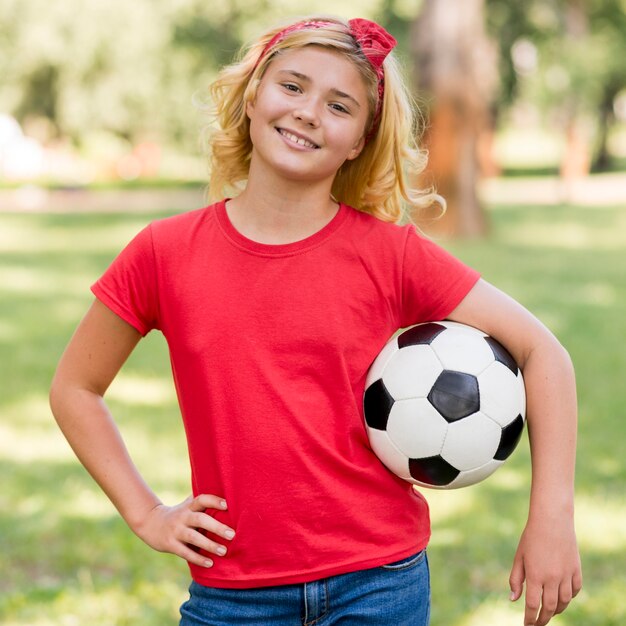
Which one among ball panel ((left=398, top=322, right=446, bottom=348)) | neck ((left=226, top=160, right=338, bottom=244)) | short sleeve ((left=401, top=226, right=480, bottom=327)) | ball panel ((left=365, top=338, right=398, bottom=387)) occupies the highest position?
neck ((left=226, top=160, right=338, bottom=244))

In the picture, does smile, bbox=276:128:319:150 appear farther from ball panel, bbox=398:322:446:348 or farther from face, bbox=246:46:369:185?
ball panel, bbox=398:322:446:348

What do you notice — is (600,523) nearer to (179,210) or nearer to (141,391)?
(141,391)

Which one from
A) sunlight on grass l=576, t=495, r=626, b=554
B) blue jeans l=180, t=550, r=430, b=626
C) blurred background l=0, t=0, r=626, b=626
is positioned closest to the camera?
blue jeans l=180, t=550, r=430, b=626

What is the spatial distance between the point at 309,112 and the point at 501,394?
68 centimetres

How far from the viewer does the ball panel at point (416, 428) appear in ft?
7.12

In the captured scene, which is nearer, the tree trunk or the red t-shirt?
the red t-shirt

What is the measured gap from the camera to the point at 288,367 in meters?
2.13

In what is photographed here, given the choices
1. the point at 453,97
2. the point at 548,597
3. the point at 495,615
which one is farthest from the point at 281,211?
the point at 453,97

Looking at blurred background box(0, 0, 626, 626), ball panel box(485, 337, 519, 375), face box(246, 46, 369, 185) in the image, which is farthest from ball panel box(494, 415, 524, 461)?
blurred background box(0, 0, 626, 626)

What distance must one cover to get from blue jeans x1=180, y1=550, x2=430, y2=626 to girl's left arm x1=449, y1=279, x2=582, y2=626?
0.80 feet

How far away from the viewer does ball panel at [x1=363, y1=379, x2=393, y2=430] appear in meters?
2.15

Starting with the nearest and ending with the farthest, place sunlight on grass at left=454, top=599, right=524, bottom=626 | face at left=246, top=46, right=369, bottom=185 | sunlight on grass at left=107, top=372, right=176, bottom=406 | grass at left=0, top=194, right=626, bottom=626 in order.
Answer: face at left=246, top=46, right=369, bottom=185 < sunlight on grass at left=454, top=599, right=524, bottom=626 < grass at left=0, top=194, right=626, bottom=626 < sunlight on grass at left=107, top=372, right=176, bottom=406

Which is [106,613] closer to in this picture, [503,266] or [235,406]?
[235,406]

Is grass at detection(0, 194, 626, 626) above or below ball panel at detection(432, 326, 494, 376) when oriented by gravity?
below
